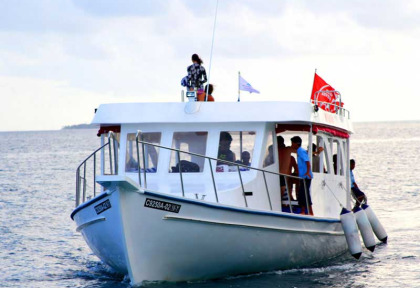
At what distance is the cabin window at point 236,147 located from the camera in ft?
49.5

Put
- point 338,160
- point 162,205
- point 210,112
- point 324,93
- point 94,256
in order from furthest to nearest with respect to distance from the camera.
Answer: point 94,256 → point 324,93 → point 338,160 → point 210,112 → point 162,205

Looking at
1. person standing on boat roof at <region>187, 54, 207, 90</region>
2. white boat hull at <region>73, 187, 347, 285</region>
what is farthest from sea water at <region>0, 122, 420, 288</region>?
person standing on boat roof at <region>187, 54, 207, 90</region>

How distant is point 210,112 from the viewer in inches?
591

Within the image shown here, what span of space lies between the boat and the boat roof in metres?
0.02

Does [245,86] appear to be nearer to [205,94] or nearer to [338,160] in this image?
[205,94]

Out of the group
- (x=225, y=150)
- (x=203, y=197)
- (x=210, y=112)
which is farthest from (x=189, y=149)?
(x=203, y=197)

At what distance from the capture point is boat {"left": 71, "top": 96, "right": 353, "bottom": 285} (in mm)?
13195

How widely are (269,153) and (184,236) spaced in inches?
112

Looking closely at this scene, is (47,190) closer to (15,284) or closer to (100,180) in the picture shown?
(15,284)

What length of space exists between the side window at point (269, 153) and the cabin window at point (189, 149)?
1145 millimetres

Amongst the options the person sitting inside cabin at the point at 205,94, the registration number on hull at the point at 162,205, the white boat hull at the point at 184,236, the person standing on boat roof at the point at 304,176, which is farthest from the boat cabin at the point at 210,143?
the registration number on hull at the point at 162,205

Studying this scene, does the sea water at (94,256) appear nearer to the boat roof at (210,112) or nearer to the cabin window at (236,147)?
the cabin window at (236,147)

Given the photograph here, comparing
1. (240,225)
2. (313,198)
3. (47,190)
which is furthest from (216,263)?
(47,190)

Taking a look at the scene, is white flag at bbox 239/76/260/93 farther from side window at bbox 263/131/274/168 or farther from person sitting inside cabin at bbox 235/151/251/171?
person sitting inside cabin at bbox 235/151/251/171
